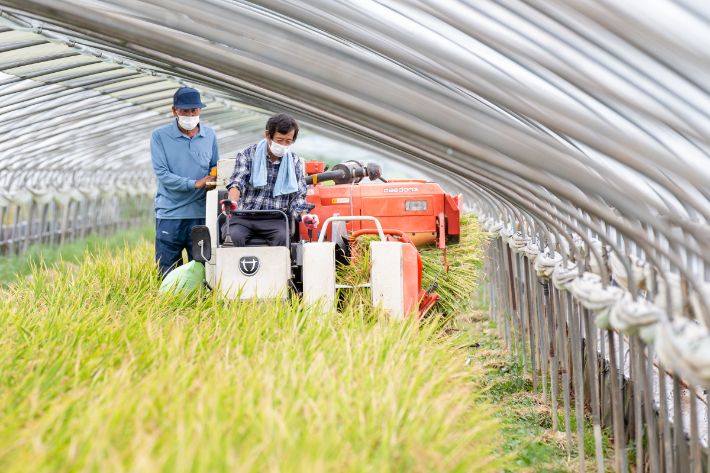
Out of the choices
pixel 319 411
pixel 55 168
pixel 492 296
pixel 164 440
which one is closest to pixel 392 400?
pixel 319 411

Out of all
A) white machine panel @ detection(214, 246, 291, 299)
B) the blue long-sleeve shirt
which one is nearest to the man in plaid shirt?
white machine panel @ detection(214, 246, 291, 299)

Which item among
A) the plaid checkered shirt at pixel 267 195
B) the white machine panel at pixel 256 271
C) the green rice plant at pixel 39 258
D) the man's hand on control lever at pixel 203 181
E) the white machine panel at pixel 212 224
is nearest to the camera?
the white machine panel at pixel 256 271

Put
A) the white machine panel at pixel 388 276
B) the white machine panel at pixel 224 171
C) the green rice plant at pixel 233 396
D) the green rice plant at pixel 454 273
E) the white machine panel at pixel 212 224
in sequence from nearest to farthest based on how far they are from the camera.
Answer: the green rice plant at pixel 233 396 < the white machine panel at pixel 388 276 < the white machine panel at pixel 212 224 < the white machine panel at pixel 224 171 < the green rice plant at pixel 454 273

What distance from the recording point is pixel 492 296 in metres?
6.80

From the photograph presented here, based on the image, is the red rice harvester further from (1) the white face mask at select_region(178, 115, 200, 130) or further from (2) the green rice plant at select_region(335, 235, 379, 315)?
(1) the white face mask at select_region(178, 115, 200, 130)

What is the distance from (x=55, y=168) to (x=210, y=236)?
815 cm

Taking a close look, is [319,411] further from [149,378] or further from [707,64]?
[707,64]

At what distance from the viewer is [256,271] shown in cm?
381

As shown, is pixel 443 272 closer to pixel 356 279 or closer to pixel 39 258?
pixel 356 279

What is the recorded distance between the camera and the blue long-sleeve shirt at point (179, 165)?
15.1 feet

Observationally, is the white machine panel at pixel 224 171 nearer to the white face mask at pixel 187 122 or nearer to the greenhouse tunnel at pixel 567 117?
the white face mask at pixel 187 122

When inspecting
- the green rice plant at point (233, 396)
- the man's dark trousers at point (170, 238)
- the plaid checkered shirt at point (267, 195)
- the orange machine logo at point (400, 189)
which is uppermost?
the orange machine logo at point (400, 189)

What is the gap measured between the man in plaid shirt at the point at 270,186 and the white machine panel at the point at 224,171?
0.34m

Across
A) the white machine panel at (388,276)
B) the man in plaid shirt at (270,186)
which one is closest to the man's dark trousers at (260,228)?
the man in plaid shirt at (270,186)
